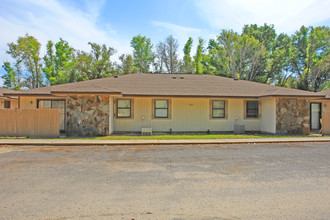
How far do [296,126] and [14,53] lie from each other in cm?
5069

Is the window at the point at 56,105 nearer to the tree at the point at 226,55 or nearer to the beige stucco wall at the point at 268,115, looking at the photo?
the beige stucco wall at the point at 268,115

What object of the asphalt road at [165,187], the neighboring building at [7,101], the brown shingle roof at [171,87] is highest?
the brown shingle roof at [171,87]

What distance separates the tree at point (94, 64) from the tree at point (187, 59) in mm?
13324

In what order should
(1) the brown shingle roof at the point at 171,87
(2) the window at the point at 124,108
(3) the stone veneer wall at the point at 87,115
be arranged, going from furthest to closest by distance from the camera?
1. (2) the window at the point at 124,108
2. (1) the brown shingle roof at the point at 171,87
3. (3) the stone veneer wall at the point at 87,115

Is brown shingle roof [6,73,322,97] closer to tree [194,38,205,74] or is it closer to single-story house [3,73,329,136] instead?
single-story house [3,73,329,136]

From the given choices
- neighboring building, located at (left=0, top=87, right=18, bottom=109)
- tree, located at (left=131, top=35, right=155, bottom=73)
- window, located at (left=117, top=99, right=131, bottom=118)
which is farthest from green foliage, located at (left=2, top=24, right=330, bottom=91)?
window, located at (left=117, top=99, right=131, bottom=118)

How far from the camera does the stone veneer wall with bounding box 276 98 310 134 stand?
16.6 metres

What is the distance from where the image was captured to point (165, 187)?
5.57 metres

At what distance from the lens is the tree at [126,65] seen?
1709 inches

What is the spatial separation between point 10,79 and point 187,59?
118ft

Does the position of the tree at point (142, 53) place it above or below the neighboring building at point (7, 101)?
above

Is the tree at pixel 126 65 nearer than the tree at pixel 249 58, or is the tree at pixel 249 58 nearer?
the tree at pixel 249 58

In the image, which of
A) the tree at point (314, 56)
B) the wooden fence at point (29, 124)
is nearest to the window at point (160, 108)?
the wooden fence at point (29, 124)

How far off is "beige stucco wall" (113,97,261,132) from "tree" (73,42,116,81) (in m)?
25.3
